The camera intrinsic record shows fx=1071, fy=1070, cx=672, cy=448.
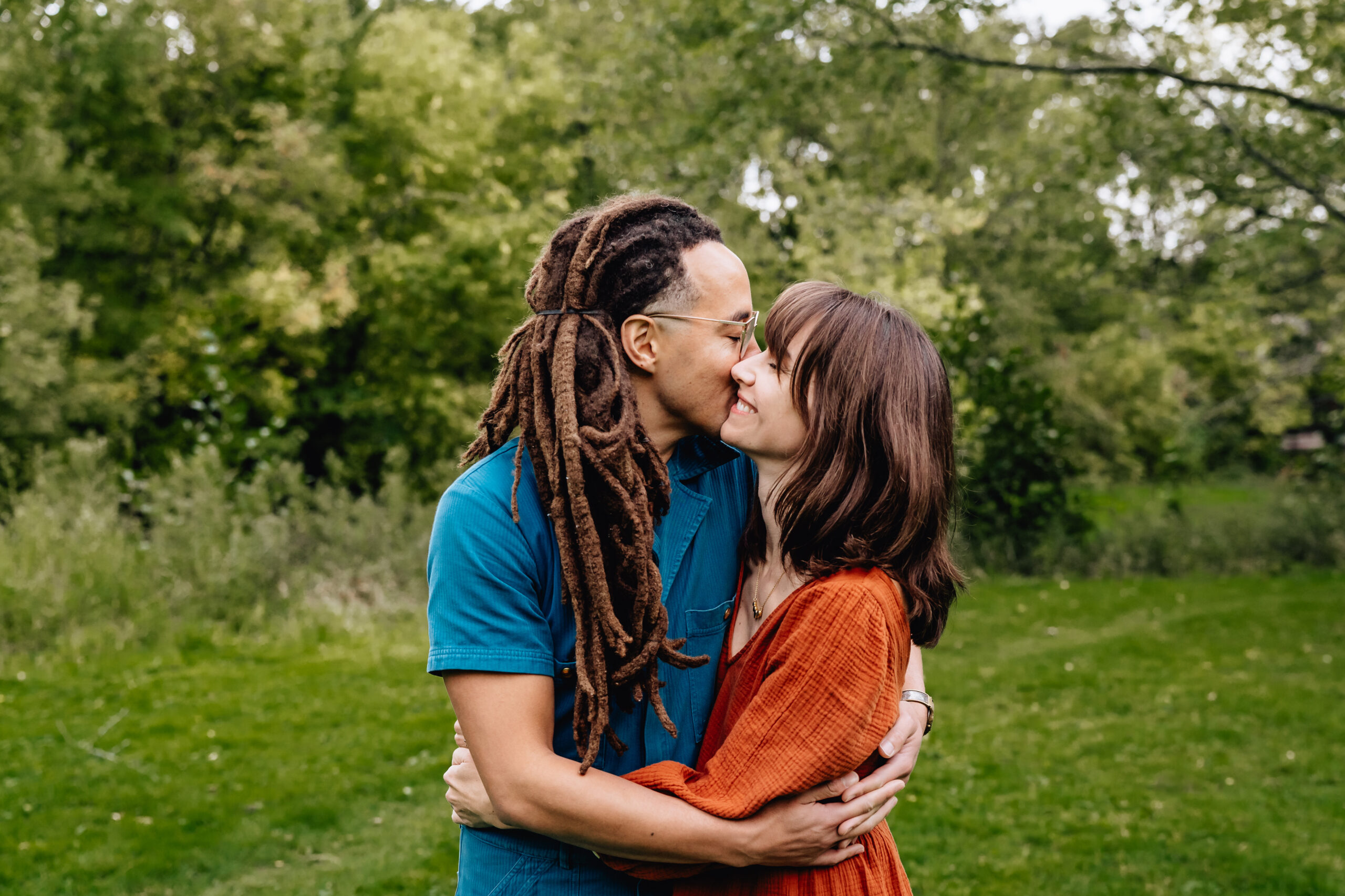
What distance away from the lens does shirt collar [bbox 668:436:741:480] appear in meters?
2.31

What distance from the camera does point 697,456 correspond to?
2.37 metres

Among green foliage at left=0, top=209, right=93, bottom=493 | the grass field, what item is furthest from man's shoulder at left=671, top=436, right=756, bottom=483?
green foliage at left=0, top=209, right=93, bottom=493

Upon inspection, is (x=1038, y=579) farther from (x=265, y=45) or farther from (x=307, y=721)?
(x=265, y=45)

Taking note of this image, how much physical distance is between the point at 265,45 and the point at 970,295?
36.0 ft

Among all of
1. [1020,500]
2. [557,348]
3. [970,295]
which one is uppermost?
[970,295]

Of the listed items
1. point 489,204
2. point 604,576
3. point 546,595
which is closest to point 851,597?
point 604,576

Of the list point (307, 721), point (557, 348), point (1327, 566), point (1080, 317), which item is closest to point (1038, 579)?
point (1327, 566)

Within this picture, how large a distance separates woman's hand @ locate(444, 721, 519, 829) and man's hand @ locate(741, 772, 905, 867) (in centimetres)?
47

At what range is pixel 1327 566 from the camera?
45.5 ft

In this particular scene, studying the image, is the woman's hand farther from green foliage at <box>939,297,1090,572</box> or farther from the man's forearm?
green foliage at <box>939,297,1090,572</box>

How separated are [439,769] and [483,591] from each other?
5.25 metres

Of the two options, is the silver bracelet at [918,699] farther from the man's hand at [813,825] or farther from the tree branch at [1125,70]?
the tree branch at [1125,70]

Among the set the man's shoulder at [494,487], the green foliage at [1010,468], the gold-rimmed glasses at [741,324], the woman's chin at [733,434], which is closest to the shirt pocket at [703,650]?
the woman's chin at [733,434]

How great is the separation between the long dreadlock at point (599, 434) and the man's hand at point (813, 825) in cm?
26
